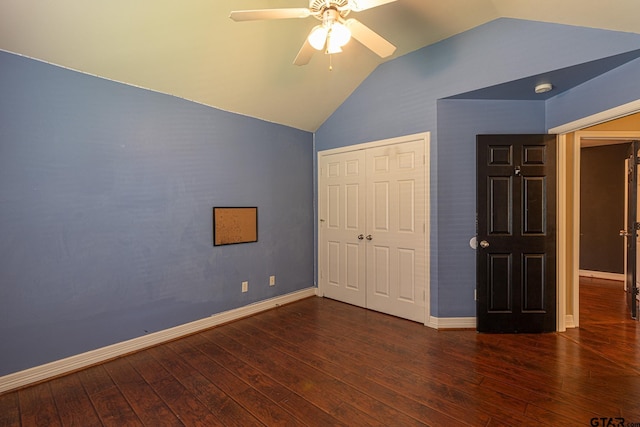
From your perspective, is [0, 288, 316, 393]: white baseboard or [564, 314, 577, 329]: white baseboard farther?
[564, 314, 577, 329]: white baseboard

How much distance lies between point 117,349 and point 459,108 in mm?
4095

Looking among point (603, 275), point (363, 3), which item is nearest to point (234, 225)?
point (363, 3)

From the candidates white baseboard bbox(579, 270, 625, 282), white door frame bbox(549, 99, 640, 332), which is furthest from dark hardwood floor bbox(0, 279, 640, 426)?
white baseboard bbox(579, 270, 625, 282)

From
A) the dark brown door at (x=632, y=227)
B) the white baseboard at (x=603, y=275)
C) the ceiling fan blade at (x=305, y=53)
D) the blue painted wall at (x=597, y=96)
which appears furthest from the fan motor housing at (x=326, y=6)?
the white baseboard at (x=603, y=275)

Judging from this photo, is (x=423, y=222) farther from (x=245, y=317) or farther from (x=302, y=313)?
(x=245, y=317)

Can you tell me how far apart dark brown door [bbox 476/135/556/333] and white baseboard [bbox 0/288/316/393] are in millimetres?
2605

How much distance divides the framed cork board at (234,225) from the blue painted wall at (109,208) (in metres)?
0.09

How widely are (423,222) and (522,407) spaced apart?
1794mm

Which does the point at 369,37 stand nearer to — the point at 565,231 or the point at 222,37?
the point at 222,37

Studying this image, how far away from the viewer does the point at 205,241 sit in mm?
3242

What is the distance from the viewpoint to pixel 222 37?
257 centimetres

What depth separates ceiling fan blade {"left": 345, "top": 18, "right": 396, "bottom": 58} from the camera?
5.96 feet

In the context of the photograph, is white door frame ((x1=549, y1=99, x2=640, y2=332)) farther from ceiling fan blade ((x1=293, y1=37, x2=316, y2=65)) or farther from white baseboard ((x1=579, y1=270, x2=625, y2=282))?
white baseboard ((x1=579, y1=270, x2=625, y2=282))

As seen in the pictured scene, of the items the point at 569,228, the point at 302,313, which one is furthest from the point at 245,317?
the point at 569,228
